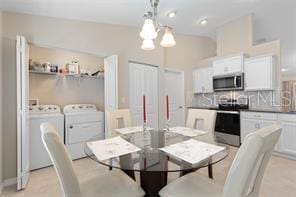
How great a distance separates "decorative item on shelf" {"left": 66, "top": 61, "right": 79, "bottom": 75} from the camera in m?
4.43

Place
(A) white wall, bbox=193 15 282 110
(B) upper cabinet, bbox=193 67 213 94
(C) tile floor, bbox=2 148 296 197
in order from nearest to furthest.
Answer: (C) tile floor, bbox=2 148 296 197
(A) white wall, bbox=193 15 282 110
(B) upper cabinet, bbox=193 67 213 94

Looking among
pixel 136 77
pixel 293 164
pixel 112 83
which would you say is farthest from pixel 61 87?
pixel 293 164

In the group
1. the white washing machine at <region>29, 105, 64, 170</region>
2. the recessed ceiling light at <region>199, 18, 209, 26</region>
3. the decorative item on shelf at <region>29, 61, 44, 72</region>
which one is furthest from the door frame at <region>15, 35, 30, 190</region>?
the recessed ceiling light at <region>199, 18, 209, 26</region>

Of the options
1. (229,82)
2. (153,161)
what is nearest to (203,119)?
(153,161)

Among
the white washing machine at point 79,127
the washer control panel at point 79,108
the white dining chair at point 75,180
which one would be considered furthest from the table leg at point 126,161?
the washer control panel at point 79,108

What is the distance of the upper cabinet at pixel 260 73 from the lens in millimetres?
4129

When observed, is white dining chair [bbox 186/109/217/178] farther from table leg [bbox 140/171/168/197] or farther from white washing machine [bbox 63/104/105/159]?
white washing machine [bbox 63/104/105/159]

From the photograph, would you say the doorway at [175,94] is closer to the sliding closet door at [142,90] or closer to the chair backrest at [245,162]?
the sliding closet door at [142,90]

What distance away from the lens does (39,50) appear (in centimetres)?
416

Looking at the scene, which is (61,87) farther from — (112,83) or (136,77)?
(136,77)

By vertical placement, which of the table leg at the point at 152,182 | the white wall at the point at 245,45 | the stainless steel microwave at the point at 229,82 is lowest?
the table leg at the point at 152,182

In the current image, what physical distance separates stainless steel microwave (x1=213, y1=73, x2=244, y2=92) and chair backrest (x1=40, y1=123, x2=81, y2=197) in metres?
4.27

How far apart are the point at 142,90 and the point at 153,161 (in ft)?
11.1

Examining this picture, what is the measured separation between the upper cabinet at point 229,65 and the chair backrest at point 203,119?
2.24m
